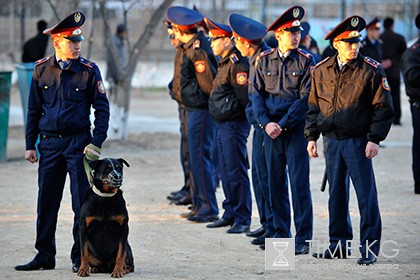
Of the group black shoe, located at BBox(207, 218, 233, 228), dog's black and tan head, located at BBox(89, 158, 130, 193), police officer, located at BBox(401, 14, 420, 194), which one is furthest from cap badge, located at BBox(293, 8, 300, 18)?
police officer, located at BBox(401, 14, 420, 194)

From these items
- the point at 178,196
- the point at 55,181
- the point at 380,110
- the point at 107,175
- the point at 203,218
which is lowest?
the point at 178,196

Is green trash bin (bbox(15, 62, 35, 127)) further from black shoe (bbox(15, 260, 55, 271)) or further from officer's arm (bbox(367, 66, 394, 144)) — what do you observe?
officer's arm (bbox(367, 66, 394, 144))

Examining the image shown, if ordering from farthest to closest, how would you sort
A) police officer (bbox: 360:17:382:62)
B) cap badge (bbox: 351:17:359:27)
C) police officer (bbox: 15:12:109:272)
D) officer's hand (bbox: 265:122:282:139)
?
police officer (bbox: 360:17:382:62), officer's hand (bbox: 265:122:282:139), cap badge (bbox: 351:17:359:27), police officer (bbox: 15:12:109:272)

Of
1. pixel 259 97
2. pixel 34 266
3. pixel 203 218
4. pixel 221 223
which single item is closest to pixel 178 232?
pixel 221 223

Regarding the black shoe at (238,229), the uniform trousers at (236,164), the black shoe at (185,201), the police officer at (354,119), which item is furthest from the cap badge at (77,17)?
the black shoe at (185,201)

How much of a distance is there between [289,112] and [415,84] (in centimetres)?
332

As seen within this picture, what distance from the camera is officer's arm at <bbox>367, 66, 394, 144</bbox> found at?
315 inches

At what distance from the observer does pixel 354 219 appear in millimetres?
10328

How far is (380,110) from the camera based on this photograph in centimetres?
804

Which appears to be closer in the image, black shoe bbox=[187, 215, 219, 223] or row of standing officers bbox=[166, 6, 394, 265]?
row of standing officers bbox=[166, 6, 394, 265]

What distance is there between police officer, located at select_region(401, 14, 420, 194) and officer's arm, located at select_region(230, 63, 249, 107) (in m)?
2.51

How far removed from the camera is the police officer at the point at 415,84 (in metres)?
11.3

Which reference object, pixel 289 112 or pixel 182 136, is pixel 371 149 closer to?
pixel 289 112

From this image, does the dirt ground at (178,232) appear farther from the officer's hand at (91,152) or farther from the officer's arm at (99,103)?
the officer's arm at (99,103)
